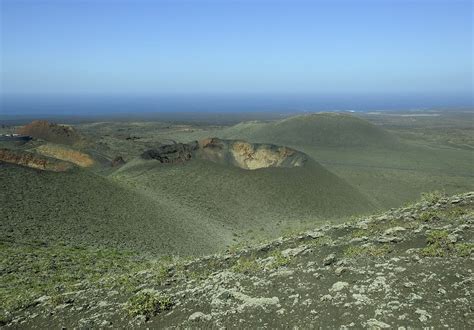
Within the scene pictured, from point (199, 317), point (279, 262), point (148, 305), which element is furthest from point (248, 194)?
point (199, 317)

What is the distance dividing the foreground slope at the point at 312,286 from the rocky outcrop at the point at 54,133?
59.9 m

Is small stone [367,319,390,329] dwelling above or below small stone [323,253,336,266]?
above

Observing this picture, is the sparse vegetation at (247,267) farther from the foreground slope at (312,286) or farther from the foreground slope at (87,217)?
the foreground slope at (87,217)

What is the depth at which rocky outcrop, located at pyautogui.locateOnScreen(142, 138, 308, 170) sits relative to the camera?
139 ft

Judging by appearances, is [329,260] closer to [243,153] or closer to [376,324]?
[376,324]

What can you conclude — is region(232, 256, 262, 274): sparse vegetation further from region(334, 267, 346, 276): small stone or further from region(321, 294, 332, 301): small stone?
region(321, 294, 332, 301): small stone

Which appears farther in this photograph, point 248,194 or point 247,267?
point 248,194

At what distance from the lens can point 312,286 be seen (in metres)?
8.27

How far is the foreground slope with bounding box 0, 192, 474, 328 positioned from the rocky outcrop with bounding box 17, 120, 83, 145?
2358 inches

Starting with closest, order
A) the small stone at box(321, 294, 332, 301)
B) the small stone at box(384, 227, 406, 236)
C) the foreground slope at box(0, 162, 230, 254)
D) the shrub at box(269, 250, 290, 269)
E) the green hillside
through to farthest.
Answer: the small stone at box(321, 294, 332, 301)
the shrub at box(269, 250, 290, 269)
the small stone at box(384, 227, 406, 236)
the foreground slope at box(0, 162, 230, 254)
the green hillside

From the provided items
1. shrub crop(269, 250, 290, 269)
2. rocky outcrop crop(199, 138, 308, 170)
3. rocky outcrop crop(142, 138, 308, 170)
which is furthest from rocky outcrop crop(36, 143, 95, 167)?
shrub crop(269, 250, 290, 269)

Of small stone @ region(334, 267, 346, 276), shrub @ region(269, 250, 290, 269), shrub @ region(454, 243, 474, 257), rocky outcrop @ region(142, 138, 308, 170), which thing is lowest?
rocky outcrop @ region(142, 138, 308, 170)

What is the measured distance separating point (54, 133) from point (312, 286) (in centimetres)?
7153

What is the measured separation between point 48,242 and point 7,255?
107 inches
